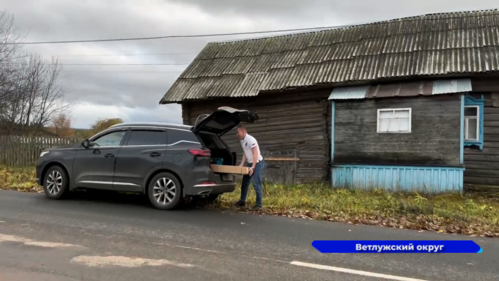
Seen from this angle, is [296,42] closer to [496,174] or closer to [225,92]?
[225,92]

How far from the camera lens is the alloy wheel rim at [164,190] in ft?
24.8

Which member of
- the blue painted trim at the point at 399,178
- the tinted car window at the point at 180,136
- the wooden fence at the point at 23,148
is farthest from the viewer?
the wooden fence at the point at 23,148

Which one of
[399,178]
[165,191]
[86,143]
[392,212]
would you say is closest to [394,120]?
[399,178]

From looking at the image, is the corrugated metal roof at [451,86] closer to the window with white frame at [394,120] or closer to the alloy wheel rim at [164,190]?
the window with white frame at [394,120]

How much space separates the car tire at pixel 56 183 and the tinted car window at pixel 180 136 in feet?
8.76

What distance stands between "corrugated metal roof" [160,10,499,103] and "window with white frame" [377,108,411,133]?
1.08 metres

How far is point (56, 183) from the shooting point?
8.55m

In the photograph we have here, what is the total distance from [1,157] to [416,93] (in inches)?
711

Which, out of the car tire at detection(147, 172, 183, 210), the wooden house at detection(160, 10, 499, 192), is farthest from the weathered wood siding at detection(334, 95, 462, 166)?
the car tire at detection(147, 172, 183, 210)

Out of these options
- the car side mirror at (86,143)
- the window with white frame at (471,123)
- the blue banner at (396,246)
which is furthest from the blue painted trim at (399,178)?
the car side mirror at (86,143)

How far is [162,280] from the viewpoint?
155 inches

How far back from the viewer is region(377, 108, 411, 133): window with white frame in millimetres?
11766

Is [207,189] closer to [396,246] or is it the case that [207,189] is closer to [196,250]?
[196,250]

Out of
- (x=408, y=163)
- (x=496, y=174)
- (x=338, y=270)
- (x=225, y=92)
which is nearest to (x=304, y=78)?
(x=225, y=92)
